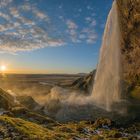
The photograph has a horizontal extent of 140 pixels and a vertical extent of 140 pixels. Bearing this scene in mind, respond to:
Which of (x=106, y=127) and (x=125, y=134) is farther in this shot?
(x=106, y=127)

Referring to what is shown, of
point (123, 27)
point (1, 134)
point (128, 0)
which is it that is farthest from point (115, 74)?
point (1, 134)

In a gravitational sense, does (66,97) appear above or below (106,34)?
below

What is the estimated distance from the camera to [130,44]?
58594 mm

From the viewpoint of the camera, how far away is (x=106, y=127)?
103ft

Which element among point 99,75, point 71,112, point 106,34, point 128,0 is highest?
point 128,0

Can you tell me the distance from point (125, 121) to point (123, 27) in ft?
98.7

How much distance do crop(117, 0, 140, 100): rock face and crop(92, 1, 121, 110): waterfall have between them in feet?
5.04

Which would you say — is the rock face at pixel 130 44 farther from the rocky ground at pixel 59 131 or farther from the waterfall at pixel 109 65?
the rocky ground at pixel 59 131

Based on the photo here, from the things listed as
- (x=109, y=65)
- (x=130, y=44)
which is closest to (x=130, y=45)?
(x=130, y=44)

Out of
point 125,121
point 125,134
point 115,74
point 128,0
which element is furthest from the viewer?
point 115,74

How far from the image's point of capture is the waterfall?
189 feet

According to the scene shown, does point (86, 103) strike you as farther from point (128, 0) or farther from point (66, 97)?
point (128, 0)

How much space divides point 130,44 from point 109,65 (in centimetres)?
689

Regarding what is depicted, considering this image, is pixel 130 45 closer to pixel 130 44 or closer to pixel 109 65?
pixel 130 44
